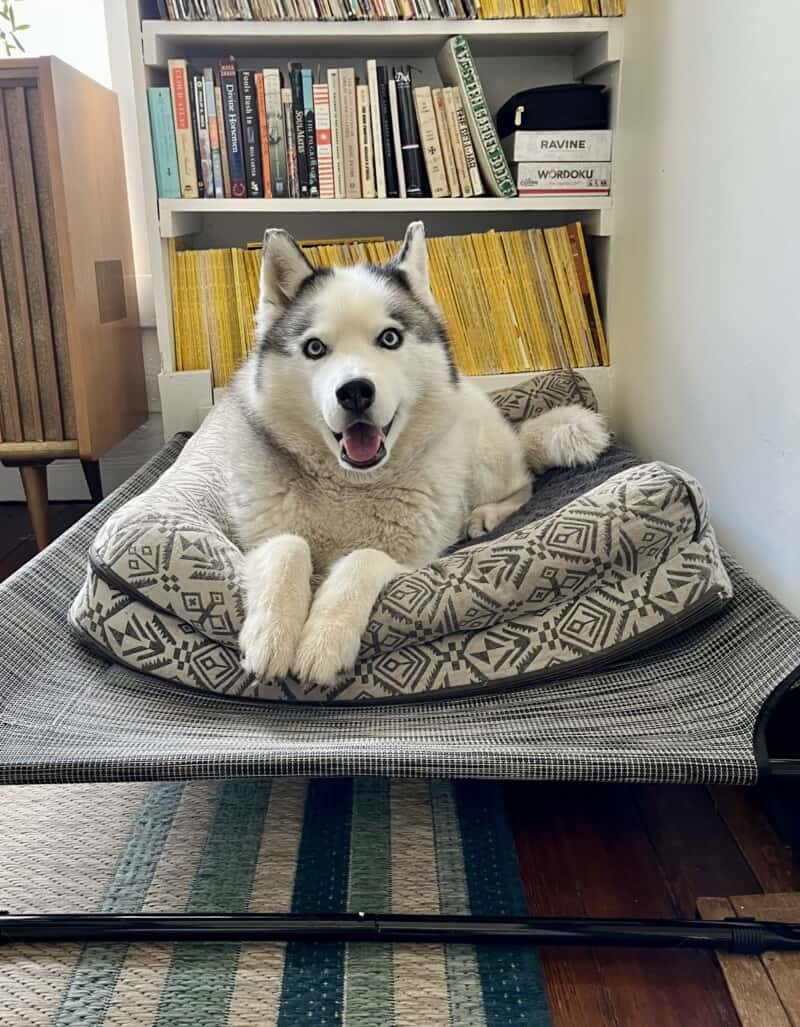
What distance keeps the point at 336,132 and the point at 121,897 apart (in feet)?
6.36

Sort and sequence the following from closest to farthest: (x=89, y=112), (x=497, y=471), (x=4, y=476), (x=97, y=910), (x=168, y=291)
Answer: (x=97, y=910), (x=497, y=471), (x=89, y=112), (x=168, y=291), (x=4, y=476)

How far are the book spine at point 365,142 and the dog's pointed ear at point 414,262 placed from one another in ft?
2.49

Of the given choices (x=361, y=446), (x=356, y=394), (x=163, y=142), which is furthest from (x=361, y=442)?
(x=163, y=142)

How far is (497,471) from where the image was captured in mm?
1939

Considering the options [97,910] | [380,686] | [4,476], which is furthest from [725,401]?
[4,476]

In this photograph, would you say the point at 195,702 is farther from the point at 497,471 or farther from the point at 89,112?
the point at 89,112

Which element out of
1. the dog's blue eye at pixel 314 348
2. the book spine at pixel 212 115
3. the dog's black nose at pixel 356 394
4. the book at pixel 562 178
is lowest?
the dog's black nose at pixel 356 394

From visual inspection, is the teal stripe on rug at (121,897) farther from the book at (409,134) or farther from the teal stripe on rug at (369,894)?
the book at (409,134)

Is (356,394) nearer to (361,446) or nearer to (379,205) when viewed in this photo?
(361,446)

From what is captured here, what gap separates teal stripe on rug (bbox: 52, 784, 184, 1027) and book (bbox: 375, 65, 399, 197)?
5.63ft

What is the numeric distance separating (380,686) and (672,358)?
1.12 meters

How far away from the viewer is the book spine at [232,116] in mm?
2298

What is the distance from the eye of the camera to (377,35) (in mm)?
2248

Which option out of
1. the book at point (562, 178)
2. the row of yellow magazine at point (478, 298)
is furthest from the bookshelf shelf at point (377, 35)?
the row of yellow magazine at point (478, 298)
